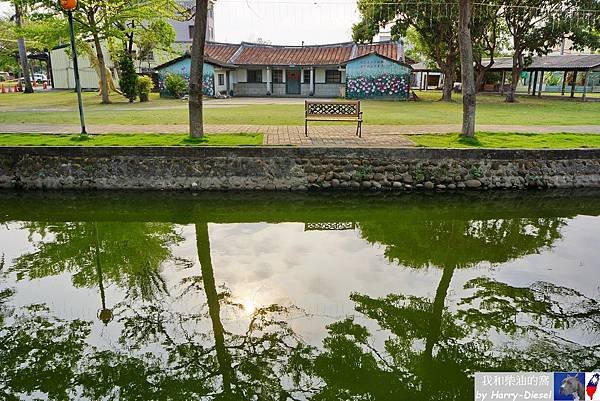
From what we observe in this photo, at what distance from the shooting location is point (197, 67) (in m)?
10.3

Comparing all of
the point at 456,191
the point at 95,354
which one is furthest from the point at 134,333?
the point at 456,191

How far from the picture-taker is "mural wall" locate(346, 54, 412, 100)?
96.8 ft

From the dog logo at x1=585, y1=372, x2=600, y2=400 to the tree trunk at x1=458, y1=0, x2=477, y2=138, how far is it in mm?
8128

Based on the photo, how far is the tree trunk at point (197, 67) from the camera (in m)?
9.91

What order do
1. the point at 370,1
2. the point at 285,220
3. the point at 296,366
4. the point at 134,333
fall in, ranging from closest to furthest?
the point at 296,366, the point at 134,333, the point at 285,220, the point at 370,1

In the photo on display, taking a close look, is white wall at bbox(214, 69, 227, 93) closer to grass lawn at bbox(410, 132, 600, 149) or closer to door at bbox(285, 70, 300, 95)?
door at bbox(285, 70, 300, 95)

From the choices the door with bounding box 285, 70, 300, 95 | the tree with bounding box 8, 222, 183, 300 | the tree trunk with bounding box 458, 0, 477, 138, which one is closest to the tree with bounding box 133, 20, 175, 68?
the door with bounding box 285, 70, 300, 95

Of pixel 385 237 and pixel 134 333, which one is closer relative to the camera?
pixel 134 333

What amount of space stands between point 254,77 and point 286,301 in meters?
30.2

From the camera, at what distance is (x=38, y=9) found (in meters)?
22.2

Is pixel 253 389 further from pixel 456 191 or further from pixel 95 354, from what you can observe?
pixel 456 191

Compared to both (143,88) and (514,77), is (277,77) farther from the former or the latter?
(514,77)

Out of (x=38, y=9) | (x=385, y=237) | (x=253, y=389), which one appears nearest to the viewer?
(x=253, y=389)

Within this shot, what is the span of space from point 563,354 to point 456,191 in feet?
20.1
